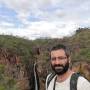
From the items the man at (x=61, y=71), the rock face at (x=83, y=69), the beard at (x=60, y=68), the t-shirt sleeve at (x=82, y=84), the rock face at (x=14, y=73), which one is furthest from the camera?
the rock face at (x=14, y=73)

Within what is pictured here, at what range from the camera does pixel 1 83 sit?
49.8 feet

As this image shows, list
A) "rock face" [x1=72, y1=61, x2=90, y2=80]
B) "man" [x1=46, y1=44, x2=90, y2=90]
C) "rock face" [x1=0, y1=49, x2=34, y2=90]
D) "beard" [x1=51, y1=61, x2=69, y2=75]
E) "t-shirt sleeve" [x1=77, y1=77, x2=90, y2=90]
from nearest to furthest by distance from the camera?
"t-shirt sleeve" [x1=77, y1=77, x2=90, y2=90] → "man" [x1=46, y1=44, x2=90, y2=90] → "beard" [x1=51, y1=61, x2=69, y2=75] → "rock face" [x1=72, y1=61, x2=90, y2=80] → "rock face" [x1=0, y1=49, x2=34, y2=90]

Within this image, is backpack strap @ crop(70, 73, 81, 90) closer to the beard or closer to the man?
the man

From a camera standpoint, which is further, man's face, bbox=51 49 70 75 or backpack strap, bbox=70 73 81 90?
man's face, bbox=51 49 70 75

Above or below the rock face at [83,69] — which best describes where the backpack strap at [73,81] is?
above

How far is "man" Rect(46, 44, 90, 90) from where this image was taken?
3.76 meters

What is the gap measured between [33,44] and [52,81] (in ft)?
59.8

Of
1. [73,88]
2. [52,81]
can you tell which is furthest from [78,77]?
[52,81]

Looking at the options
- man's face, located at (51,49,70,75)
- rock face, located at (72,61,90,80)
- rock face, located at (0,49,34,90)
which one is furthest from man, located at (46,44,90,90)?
rock face, located at (0,49,34,90)

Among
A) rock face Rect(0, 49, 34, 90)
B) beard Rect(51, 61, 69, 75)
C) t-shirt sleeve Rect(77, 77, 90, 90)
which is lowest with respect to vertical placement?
rock face Rect(0, 49, 34, 90)

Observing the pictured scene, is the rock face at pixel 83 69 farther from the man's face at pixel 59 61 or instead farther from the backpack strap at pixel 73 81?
the backpack strap at pixel 73 81

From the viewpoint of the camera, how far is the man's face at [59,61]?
3.94 meters

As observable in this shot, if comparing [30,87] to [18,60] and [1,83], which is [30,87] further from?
[1,83]

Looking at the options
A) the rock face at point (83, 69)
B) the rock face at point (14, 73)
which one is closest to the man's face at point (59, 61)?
the rock face at point (83, 69)
